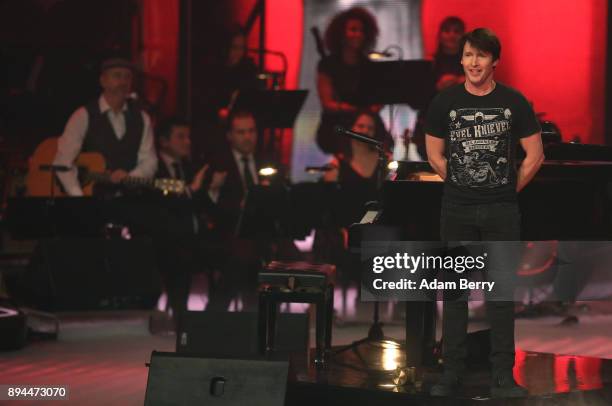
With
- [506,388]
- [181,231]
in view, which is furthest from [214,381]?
[181,231]

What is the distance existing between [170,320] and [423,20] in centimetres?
393

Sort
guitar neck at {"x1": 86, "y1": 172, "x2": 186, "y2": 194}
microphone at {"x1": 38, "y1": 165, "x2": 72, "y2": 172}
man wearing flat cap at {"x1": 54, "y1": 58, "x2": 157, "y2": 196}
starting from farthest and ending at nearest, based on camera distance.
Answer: man wearing flat cap at {"x1": 54, "y1": 58, "x2": 157, "y2": 196}
guitar neck at {"x1": 86, "y1": 172, "x2": 186, "y2": 194}
microphone at {"x1": 38, "y1": 165, "x2": 72, "y2": 172}

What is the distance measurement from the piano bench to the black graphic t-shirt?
1262 mm

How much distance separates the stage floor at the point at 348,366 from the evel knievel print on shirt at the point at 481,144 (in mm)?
928

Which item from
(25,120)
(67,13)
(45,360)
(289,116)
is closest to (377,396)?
(45,360)

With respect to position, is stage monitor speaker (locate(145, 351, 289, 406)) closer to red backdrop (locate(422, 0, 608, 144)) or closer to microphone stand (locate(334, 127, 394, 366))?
microphone stand (locate(334, 127, 394, 366))

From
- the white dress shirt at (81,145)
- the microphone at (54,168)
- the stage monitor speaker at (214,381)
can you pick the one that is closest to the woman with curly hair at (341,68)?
the white dress shirt at (81,145)

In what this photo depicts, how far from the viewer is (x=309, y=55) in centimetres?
1038

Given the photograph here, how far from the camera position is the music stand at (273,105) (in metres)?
8.73

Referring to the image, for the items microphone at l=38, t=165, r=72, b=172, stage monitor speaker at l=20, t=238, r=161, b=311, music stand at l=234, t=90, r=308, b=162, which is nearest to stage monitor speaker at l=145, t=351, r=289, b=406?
stage monitor speaker at l=20, t=238, r=161, b=311

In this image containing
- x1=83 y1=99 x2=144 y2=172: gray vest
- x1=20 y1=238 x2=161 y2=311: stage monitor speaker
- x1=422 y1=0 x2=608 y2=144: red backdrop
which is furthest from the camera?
x1=422 y1=0 x2=608 y2=144: red backdrop

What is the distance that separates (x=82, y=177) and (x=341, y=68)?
2.69m

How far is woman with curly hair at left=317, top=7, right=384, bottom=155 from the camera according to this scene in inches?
392

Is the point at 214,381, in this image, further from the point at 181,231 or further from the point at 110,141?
the point at 110,141
